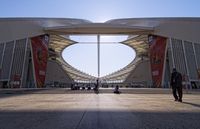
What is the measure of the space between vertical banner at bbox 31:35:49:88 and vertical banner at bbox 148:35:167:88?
24598 mm

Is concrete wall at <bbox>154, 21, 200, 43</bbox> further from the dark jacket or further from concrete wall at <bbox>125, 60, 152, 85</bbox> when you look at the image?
the dark jacket

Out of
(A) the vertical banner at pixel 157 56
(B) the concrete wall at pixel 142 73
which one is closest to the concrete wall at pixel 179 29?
(A) the vertical banner at pixel 157 56

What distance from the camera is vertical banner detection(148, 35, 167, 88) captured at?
6384cm

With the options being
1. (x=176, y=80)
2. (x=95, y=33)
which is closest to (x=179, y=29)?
(x=95, y=33)

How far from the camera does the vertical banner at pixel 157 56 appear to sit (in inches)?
2514

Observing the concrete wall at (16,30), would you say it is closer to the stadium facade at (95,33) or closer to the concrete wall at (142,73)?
the stadium facade at (95,33)

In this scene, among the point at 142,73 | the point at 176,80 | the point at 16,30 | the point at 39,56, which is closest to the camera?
the point at 176,80

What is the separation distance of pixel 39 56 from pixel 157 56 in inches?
1028

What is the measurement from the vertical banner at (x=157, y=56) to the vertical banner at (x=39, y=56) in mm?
Result: 24598

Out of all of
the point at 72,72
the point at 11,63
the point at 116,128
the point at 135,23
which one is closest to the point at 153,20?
the point at 135,23

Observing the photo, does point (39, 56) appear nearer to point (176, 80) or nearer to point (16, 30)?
point (16, 30)

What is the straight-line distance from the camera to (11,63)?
2440 inches

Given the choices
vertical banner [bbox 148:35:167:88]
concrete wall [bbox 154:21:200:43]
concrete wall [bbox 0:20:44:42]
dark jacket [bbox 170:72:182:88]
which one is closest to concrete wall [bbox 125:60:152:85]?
vertical banner [bbox 148:35:167:88]

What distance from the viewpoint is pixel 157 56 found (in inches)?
2594
